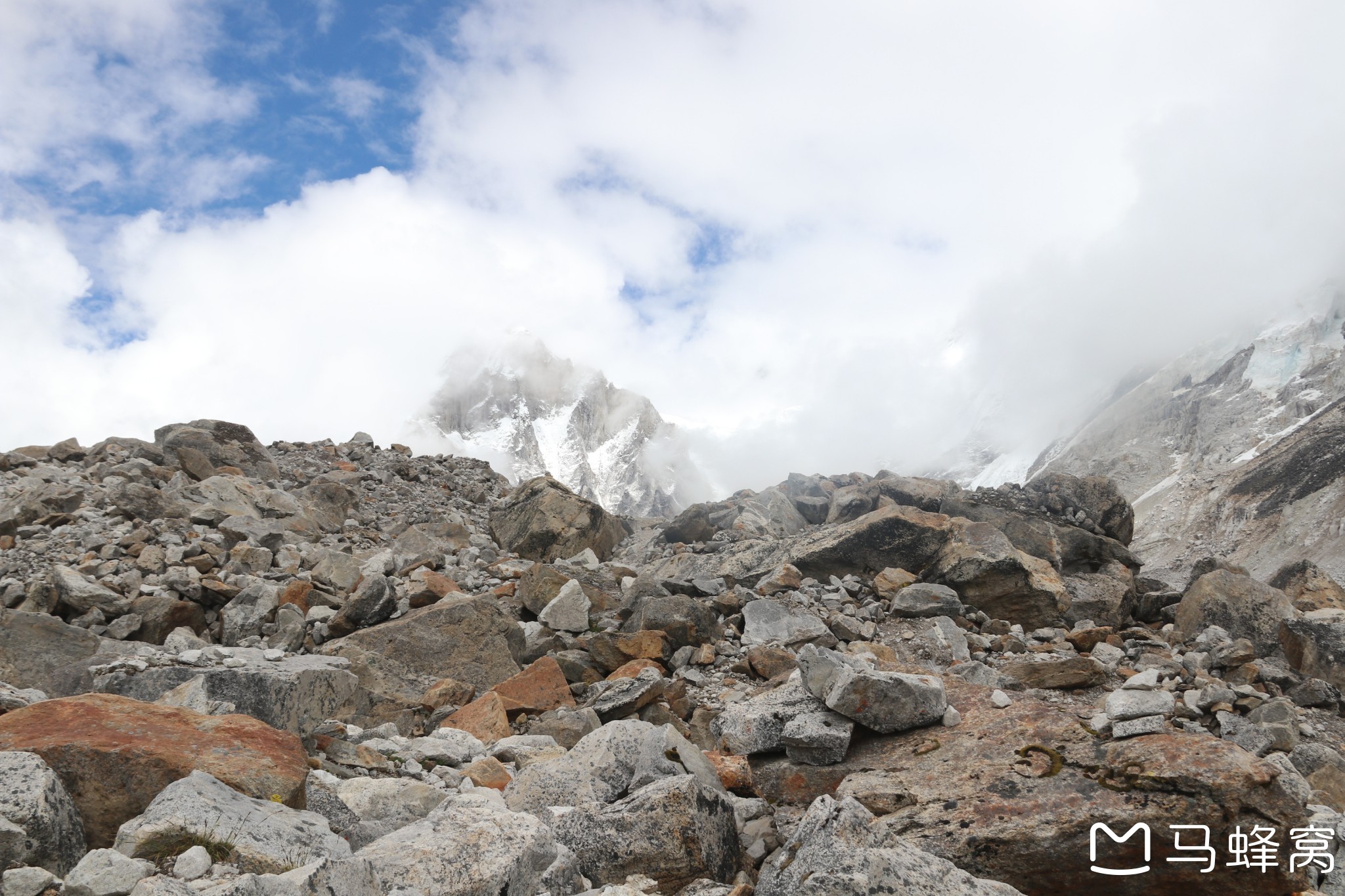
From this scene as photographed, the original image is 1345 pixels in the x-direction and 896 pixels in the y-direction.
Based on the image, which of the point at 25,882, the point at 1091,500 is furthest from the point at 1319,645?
the point at 25,882

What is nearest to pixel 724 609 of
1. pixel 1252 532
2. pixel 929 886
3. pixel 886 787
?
pixel 886 787

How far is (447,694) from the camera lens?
9320mm

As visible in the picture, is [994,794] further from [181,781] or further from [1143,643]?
[1143,643]

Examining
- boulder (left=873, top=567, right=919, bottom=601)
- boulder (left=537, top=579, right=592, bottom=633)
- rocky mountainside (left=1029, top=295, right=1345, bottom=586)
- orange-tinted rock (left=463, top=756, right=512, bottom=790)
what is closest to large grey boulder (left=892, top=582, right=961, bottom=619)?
boulder (left=873, top=567, right=919, bottom=601)

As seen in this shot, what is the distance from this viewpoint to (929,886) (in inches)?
Result: 142

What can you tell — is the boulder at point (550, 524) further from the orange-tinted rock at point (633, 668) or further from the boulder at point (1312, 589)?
the boulder at point (1312, 589)

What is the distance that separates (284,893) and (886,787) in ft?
12.7

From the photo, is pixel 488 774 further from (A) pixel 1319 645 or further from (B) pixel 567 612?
(A) pixel 1319 645

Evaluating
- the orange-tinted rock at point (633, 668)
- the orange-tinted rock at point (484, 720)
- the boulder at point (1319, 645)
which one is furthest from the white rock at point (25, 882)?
the boulder at point (1319, 645)

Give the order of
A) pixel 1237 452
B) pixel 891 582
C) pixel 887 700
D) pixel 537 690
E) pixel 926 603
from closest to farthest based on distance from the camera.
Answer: pixel 887 700 < pixel 537 690 < pixel 926 603 < pixel 891 582 < pixel 1237 452

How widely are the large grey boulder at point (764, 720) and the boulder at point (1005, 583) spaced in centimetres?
621

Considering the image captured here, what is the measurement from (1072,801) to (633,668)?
19.7 ft

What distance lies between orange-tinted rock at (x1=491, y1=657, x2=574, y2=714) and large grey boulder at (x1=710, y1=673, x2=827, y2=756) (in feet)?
9.20

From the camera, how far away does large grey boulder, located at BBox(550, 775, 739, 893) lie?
4605 millimetres
